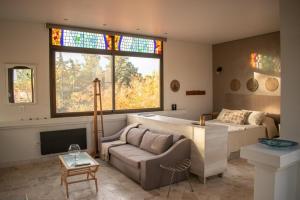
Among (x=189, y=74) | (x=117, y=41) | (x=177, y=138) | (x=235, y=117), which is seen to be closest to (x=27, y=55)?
(x=117, y=41)

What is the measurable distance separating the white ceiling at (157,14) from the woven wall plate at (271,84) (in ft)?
3.73

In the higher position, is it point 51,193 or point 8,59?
point 8,59

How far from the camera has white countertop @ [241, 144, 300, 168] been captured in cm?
166

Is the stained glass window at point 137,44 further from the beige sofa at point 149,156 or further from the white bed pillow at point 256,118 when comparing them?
the white bed pillow at point 256,118

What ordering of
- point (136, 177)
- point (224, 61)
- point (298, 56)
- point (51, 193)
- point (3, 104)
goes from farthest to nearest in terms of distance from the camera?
1. point (224, 61)
2. point (3, 104)
3. point (136, 177)
4. point (51, 193)
5. point (298, 56)

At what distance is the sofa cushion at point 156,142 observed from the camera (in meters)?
3.82

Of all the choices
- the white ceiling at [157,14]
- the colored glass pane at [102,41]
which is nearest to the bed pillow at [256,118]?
the white ceiling at [157,14]

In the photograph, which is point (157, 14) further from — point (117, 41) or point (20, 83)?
point (20, 83)

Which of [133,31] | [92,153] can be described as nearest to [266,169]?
[92,153]

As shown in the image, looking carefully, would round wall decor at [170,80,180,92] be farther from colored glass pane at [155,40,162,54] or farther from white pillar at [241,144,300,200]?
white pillar at [241,144,300,200]

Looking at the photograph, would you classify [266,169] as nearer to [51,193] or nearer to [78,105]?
[51,193]

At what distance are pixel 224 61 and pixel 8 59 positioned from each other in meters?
5.31

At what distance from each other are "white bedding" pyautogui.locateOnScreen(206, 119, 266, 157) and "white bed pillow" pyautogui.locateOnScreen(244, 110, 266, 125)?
0.43 ft

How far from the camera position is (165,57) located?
6.37m
